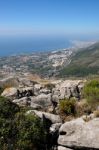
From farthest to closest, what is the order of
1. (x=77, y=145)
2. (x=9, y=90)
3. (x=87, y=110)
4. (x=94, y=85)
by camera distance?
(x=9, y=90) → (x=94, y=85) → (x=87, y=110) → (x=77, y=145)

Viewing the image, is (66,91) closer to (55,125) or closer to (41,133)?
(55,125)

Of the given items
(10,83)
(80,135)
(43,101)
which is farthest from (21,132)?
(10,83)

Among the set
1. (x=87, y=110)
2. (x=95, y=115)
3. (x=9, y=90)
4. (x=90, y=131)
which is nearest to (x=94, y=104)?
(x=87, y=110)

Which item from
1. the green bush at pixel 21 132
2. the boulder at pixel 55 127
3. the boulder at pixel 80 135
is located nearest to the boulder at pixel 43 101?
the boulder at pixel 55 127

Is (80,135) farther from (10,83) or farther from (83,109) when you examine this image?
(10,83)

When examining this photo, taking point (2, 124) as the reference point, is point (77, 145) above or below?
below

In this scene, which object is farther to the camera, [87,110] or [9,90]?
[9,90]

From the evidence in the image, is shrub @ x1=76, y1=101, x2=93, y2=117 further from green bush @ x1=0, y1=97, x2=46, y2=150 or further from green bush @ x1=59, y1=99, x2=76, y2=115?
green bush @ x1=0, y1=97, x2=46, y2=150

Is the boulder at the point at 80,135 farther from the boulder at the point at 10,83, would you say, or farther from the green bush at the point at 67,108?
the boulder at the point at 10,83
